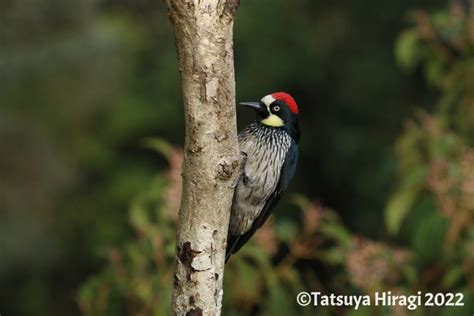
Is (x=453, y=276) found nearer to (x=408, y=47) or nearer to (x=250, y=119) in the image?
(x=408, y=47)

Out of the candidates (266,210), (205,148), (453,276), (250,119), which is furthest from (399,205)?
(250,119)

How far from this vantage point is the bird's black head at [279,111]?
4.41m

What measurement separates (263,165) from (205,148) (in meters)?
1.28

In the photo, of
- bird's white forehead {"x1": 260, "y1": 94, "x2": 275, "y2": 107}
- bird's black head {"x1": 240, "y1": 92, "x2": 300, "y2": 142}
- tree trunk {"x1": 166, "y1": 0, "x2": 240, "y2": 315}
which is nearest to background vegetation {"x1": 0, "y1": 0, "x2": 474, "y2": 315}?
A: bird's black head {"x1": 240, "y1": 92, "x2": 300, "y2": 142}

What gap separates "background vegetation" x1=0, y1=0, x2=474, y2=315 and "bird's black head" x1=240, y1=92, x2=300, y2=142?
1.44ft

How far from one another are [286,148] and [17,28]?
4.35 m

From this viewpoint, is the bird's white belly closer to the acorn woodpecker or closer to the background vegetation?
the acorn woodpecker

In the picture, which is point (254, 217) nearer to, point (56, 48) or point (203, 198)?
point (203, 198)

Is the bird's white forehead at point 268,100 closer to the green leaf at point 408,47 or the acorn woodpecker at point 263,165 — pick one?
the acorn woodpecker at point 263,165

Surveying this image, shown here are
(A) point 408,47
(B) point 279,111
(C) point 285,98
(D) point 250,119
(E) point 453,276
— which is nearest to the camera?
(C) point 285,98

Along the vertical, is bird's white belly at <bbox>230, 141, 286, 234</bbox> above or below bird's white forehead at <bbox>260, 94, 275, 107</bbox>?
below

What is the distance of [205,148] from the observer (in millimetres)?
3178

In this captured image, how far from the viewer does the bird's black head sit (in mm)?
4414

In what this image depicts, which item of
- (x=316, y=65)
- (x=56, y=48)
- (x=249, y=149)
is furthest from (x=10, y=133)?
(x=249, y=149)
